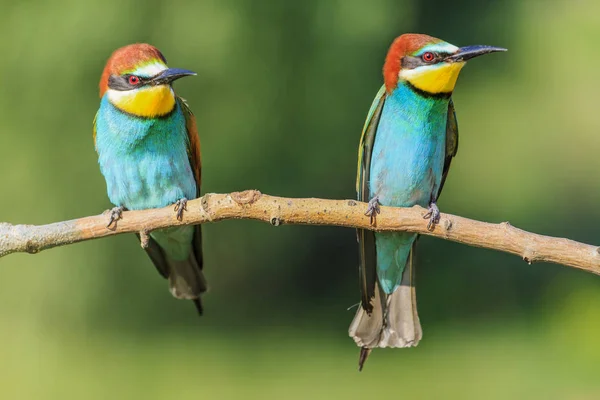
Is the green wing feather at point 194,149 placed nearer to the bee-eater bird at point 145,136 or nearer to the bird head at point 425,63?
the bee-eater bird at point 145,136

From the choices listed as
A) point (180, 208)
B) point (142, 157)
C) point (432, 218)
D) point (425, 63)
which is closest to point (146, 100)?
point (142, 157)

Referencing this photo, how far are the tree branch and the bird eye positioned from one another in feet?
1.61

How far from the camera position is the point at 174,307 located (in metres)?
4.96

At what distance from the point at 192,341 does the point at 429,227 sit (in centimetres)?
271

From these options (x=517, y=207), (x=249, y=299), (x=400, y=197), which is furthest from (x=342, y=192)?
(x=400, y=197)

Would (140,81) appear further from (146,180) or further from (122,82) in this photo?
(146,180)

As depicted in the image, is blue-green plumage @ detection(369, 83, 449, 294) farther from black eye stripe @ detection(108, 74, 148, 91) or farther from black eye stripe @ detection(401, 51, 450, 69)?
black eye stripe @ detection(108, 74, 148, 91)

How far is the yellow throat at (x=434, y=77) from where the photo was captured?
2600 mm

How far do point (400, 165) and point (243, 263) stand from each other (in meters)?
2.35

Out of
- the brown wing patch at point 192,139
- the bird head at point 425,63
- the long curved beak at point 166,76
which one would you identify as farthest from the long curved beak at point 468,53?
the brown wing patch at point 192,139

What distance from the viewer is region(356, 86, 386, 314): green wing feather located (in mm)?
2826

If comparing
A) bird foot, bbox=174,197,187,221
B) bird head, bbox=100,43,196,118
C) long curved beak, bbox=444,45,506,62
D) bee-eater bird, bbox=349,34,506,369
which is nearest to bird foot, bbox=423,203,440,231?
bee-eater bird, bbox=349,34,506,369

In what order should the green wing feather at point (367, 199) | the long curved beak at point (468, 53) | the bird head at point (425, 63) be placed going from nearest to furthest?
the long curved beak at point (468, 53)
the bird head at point (425, 63)
the green wing feather at point (367, 199)

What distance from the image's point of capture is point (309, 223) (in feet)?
7.64
